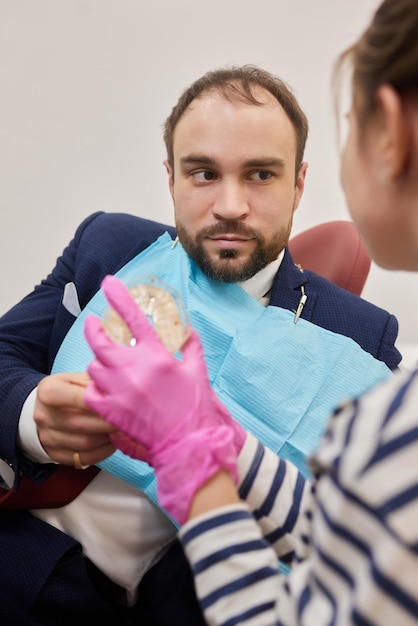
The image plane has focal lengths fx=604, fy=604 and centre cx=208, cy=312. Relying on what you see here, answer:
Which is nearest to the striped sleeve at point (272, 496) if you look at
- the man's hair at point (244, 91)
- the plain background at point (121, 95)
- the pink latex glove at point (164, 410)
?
the pink latex glove at point (164, 410)

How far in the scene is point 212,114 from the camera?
1.03 metres

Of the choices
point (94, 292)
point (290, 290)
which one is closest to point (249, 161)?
point (290, 290)

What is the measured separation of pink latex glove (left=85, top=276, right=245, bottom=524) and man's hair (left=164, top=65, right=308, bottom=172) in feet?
1.86

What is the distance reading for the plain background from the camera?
1.64 meters

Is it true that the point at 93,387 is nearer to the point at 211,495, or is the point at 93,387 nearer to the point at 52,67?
the point at 211,495

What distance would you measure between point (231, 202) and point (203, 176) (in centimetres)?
9

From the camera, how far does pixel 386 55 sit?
1.63 ft

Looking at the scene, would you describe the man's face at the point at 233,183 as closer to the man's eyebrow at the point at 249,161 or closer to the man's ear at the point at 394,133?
the man's eyebrow at the point at 249,161

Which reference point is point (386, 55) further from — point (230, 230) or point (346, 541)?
point (230, 230)

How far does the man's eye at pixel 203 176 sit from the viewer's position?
41.8 inches

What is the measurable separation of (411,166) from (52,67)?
4.69ft

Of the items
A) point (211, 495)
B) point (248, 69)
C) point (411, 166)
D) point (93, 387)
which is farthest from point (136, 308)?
point (248, 69)

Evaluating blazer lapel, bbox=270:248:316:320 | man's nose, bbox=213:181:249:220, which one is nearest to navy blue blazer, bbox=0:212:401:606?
blazer lapel, bbox=270:248:316:320

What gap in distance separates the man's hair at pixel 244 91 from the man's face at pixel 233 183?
0.8 inches
